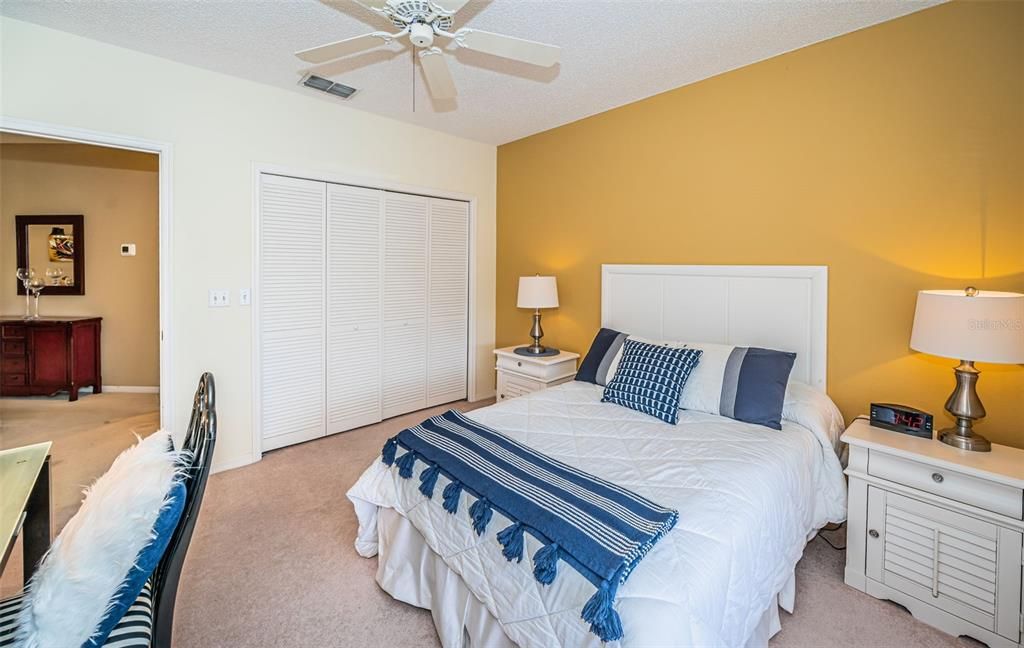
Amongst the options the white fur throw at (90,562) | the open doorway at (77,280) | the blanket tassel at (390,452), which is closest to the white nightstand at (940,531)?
the blanket tassel at (390,452)

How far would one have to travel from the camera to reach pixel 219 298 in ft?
9.76

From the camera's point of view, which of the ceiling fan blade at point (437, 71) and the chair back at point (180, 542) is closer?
the chair back at point (180, 542)

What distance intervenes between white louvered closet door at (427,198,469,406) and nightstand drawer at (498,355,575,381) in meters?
0.71

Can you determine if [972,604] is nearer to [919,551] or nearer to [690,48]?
[919,551]

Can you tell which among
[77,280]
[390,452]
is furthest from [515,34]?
[77,280]

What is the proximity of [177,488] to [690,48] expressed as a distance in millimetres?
2949

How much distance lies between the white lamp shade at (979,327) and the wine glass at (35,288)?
7144mm

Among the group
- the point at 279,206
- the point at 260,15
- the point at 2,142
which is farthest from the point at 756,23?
the point at 2,142

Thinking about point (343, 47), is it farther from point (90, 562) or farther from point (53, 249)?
point (53, 249)

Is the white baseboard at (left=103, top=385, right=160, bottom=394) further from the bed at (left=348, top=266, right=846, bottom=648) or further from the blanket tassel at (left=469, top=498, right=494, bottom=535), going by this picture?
the blanket tassel at (left=469, top=498, right=494, bottom=535)

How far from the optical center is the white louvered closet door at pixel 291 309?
10.5 feet

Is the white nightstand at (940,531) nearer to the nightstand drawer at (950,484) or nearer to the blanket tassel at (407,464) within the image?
the nightstand drawer at (950,484)

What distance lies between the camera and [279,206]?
10.5 feet

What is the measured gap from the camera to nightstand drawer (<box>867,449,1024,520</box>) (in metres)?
1.60
